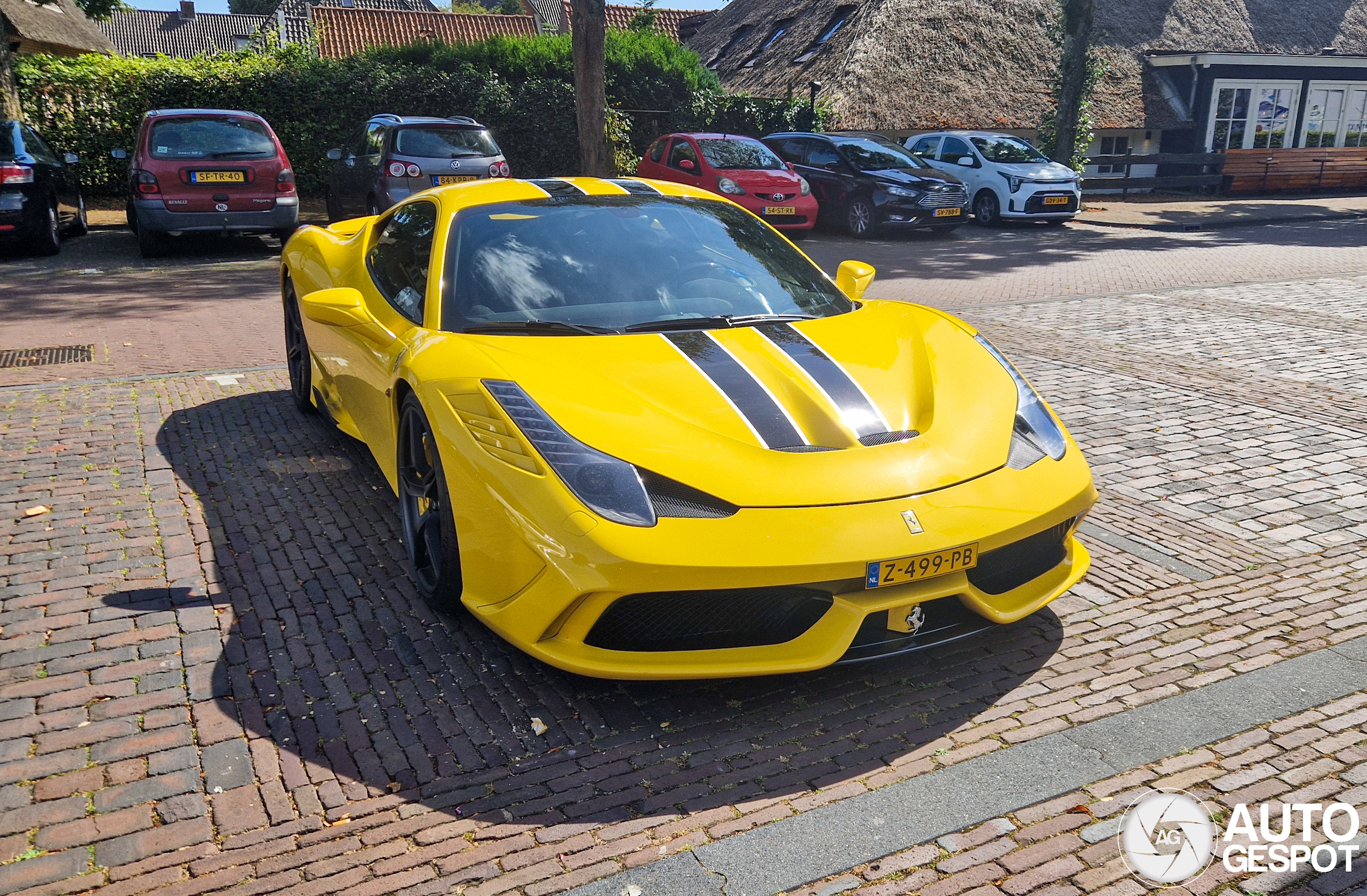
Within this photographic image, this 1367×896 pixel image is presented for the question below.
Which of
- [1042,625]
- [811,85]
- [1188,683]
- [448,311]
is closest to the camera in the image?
[1188,683]

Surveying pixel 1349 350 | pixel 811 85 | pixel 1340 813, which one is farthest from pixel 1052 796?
pixel 811 85

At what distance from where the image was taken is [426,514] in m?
3.89

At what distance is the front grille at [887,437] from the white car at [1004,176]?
16410mm

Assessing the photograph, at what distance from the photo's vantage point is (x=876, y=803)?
276cm

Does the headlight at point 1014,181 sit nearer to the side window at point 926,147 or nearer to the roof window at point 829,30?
the side window at point 926,147

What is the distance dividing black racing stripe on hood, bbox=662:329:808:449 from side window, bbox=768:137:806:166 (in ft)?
49.4

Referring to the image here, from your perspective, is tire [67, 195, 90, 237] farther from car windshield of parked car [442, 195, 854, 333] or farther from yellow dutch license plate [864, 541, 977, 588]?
yellow dutch license plate [864, 541, 977, 588]

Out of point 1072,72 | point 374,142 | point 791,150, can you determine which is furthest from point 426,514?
point 1072,72

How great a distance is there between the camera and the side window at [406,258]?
14.1 feet

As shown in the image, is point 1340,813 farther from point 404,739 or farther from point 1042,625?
point 404,739

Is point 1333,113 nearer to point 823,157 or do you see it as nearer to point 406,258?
point 823,157

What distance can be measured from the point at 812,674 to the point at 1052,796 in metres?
0.85

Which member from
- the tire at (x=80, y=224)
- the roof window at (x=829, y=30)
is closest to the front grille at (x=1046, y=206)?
the roof window at (x=829, y=30)

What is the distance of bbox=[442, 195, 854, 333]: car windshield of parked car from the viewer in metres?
4.06
